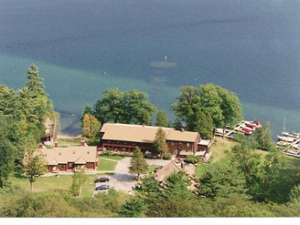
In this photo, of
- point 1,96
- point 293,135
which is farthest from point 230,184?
point 293,135

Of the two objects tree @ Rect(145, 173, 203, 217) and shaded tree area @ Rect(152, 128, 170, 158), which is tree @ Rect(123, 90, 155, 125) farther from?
tree @ Rect(145, 173, 203, 217)

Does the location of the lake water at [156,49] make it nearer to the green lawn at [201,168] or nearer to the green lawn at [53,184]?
the green lawn at [53,184]

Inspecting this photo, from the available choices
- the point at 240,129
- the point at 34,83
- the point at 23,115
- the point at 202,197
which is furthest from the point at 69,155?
the point at 240,129

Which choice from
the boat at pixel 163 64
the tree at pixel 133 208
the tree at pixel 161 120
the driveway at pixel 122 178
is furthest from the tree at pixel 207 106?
the boat at pixel 163 64

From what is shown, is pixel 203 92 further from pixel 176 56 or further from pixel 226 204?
pixel 176 56

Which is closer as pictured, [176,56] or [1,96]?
[1,96]

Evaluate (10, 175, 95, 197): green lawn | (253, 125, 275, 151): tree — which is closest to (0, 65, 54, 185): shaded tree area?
(10, 175, 95, 197): green lawn

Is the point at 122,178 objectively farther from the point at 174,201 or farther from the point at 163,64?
the point at 163,64
